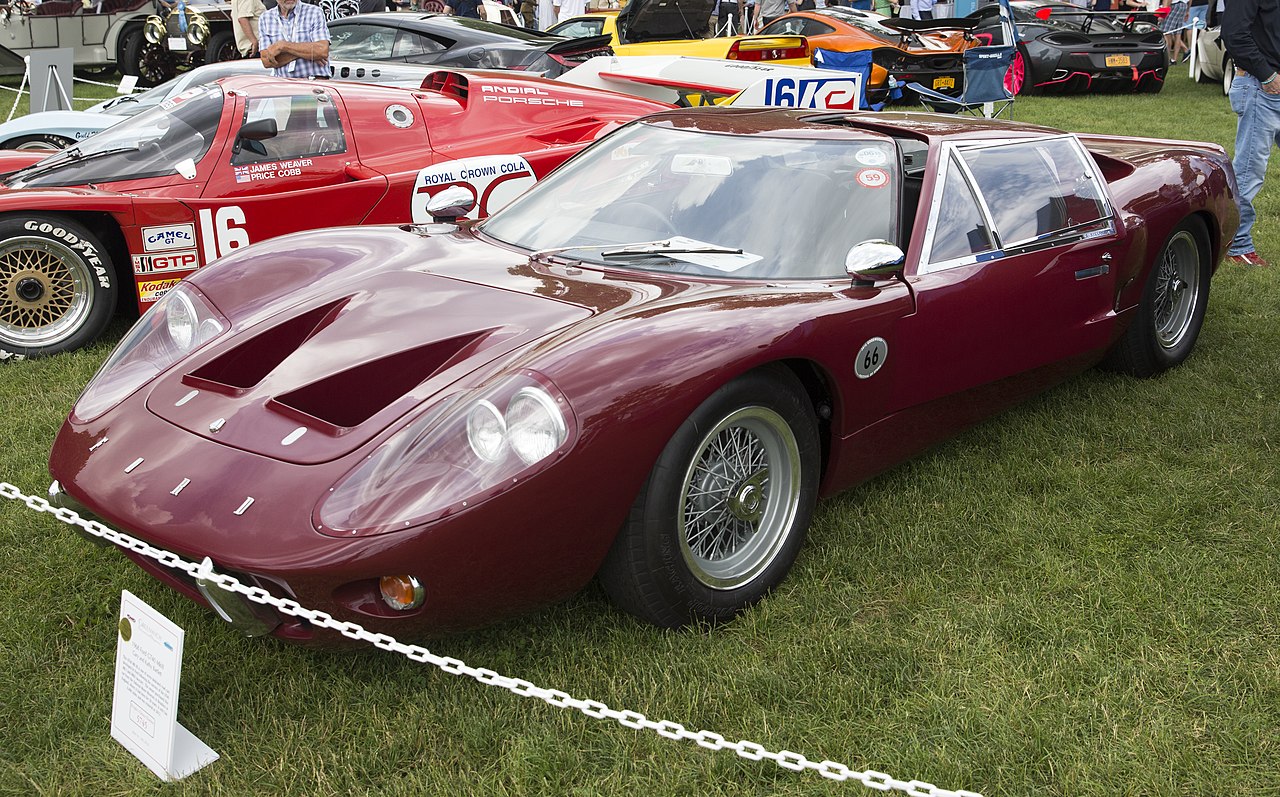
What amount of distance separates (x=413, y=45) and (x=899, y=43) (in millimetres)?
5501

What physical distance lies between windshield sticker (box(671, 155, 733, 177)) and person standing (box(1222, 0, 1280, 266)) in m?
3.52

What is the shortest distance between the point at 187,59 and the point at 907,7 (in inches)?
476

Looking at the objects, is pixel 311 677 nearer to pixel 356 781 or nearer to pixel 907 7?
pixel 356 781

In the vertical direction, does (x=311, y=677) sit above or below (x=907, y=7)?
below

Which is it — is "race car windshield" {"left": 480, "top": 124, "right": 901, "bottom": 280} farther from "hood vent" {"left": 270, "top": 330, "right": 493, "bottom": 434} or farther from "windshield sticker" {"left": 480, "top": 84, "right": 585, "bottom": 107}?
"windshield sticker" {"left": 480, "top": 84, "right": 585, "bottom": 107}

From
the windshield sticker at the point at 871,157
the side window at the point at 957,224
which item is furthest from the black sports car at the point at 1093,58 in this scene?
the windshield sticker at the point at 871,157

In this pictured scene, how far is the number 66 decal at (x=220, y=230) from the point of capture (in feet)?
16.8

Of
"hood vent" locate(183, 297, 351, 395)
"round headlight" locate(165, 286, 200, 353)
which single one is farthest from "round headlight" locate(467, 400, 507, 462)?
"round headlight" locate(165, 286, 200, 353)

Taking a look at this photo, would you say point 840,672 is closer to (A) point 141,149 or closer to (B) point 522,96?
(A) point 141,149

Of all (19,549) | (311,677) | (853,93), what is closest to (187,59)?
(853,93)

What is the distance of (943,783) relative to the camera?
7.38ft

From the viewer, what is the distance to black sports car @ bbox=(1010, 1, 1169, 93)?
43.7 feet

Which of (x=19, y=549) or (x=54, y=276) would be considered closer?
(x=19, y=549)

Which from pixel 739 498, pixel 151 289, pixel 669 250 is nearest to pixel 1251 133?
pixel 669 250
